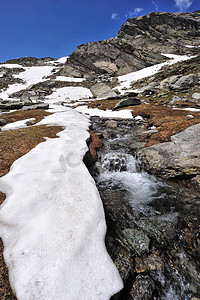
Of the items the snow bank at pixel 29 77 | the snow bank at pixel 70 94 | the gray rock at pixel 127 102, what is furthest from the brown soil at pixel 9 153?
the snow bank at pixel 29 77

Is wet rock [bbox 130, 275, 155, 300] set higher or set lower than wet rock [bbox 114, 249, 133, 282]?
lower

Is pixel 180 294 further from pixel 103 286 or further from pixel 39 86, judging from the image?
Result: pixel 39 86

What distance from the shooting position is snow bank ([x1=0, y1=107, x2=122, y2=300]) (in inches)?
86.7

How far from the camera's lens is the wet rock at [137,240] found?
3562 millimetres

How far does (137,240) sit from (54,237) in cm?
249

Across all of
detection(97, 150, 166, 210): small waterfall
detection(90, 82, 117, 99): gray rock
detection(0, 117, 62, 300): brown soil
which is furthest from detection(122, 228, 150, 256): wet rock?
detection(90, 82, 117, 99): gray rock

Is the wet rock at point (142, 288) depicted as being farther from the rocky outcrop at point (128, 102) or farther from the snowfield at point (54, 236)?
the rocky outcrop at point (128, 102)

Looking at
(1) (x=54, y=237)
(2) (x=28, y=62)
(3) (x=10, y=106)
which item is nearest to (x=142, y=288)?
(1) (x=54, y=237)

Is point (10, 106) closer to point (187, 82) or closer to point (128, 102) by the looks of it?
point (128, 102)

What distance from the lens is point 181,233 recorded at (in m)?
4.16

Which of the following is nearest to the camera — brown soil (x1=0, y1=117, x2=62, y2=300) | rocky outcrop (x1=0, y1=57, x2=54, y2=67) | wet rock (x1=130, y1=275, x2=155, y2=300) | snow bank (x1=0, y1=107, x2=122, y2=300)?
brown soil (x1=0, y1=117, x2=62, y2=300)

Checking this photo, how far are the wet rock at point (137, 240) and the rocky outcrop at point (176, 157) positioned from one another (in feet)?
12.8

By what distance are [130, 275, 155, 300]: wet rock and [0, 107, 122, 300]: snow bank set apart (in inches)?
28.8

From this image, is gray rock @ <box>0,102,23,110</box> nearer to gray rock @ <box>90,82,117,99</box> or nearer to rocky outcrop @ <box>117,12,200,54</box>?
gray rock @ <box>90,82,117,99</box>
